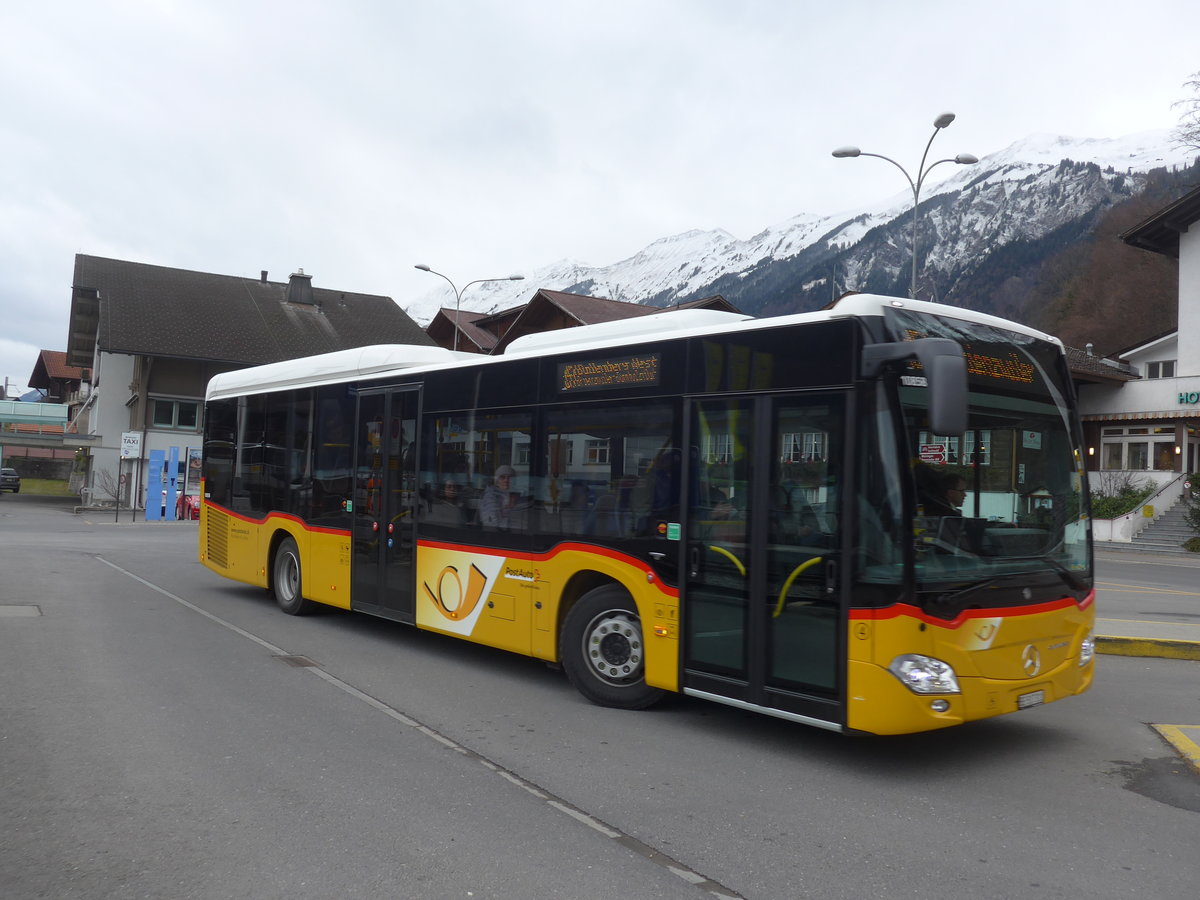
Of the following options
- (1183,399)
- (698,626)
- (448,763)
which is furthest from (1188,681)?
(1183,399)

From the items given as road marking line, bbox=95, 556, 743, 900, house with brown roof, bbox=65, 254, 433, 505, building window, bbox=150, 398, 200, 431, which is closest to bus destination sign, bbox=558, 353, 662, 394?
road marking line, bbox=95, 556, 743, 900

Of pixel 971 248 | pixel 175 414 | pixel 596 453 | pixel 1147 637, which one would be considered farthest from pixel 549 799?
pixel 971 248

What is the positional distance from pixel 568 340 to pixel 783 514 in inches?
107

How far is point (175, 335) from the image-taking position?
143 ft

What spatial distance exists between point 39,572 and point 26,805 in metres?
12.4

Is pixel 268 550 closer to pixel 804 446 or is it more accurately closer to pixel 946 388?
pixel 804 446

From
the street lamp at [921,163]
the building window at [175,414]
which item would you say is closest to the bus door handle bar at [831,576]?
the street lamp at [921,163]

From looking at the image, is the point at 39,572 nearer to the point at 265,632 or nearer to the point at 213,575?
the point at 213,575

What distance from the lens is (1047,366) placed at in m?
6.39

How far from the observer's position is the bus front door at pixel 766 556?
5676mm

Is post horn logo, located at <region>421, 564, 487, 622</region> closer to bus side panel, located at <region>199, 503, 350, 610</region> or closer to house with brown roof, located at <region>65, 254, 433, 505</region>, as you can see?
bus side panel, located at <region>199, 503, 350, 610</region>

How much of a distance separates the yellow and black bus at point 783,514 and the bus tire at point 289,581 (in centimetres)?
311

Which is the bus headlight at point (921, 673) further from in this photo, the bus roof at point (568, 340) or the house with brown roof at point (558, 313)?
the house with brown roof at point (558, 313)

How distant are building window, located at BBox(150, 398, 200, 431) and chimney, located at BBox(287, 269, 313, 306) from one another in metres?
10.3
